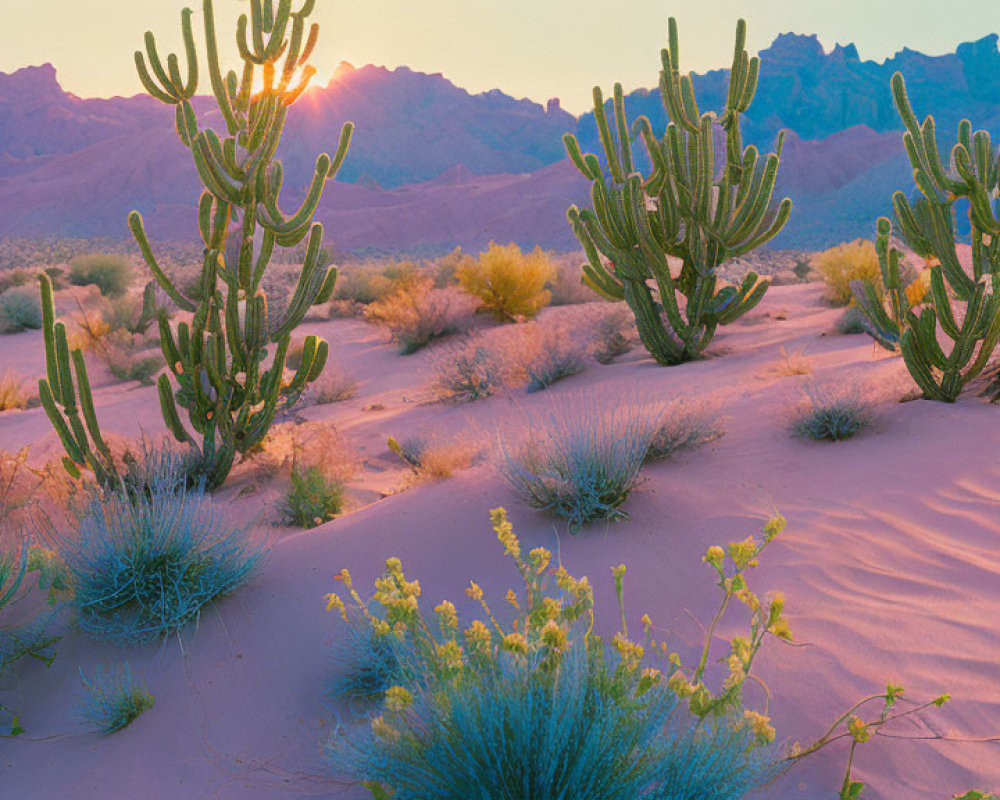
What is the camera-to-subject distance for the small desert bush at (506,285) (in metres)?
15.1

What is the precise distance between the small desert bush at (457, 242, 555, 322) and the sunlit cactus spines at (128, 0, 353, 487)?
29.5 ft

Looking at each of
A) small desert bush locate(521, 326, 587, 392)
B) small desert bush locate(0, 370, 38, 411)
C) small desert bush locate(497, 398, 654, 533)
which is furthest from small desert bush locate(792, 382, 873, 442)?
small desert bush locate(0, 370, 38, 411)

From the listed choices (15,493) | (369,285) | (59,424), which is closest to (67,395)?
(59,424)

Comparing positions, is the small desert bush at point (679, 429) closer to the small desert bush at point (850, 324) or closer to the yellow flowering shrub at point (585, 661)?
the yellow flowering shrub at point (585, 661)

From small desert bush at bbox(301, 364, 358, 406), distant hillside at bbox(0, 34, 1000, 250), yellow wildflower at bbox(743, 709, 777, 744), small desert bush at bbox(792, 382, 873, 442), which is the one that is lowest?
small desert bush at bbox(301, 364, 358, 406)

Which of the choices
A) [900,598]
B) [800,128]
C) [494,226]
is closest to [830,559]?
[900,598]

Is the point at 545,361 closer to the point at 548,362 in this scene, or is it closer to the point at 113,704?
the point at 548,362

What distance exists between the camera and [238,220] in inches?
236

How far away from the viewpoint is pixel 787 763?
2.87 metres

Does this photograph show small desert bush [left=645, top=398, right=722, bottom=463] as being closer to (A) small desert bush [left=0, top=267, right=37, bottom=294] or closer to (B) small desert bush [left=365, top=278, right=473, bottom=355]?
(B) small desert bush [left=365, top=278, right=473, bottom=355]

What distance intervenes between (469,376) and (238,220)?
4145 millimetres

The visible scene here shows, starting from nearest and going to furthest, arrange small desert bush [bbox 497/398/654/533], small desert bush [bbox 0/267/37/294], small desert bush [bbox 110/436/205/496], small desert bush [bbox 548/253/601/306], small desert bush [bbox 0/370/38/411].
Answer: small desert bush [bbox 497/398/654/533] < small desert bush [bbox 110/436/205/496] < small desert bush [bbox 0/370/38/411] < small desert bush [bbox 548/253/601/306] < small desert bush [bbox 0/267/37/294]

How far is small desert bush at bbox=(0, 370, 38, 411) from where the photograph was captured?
11.2 metres

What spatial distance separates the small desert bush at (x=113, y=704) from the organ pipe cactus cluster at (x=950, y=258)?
593cm
